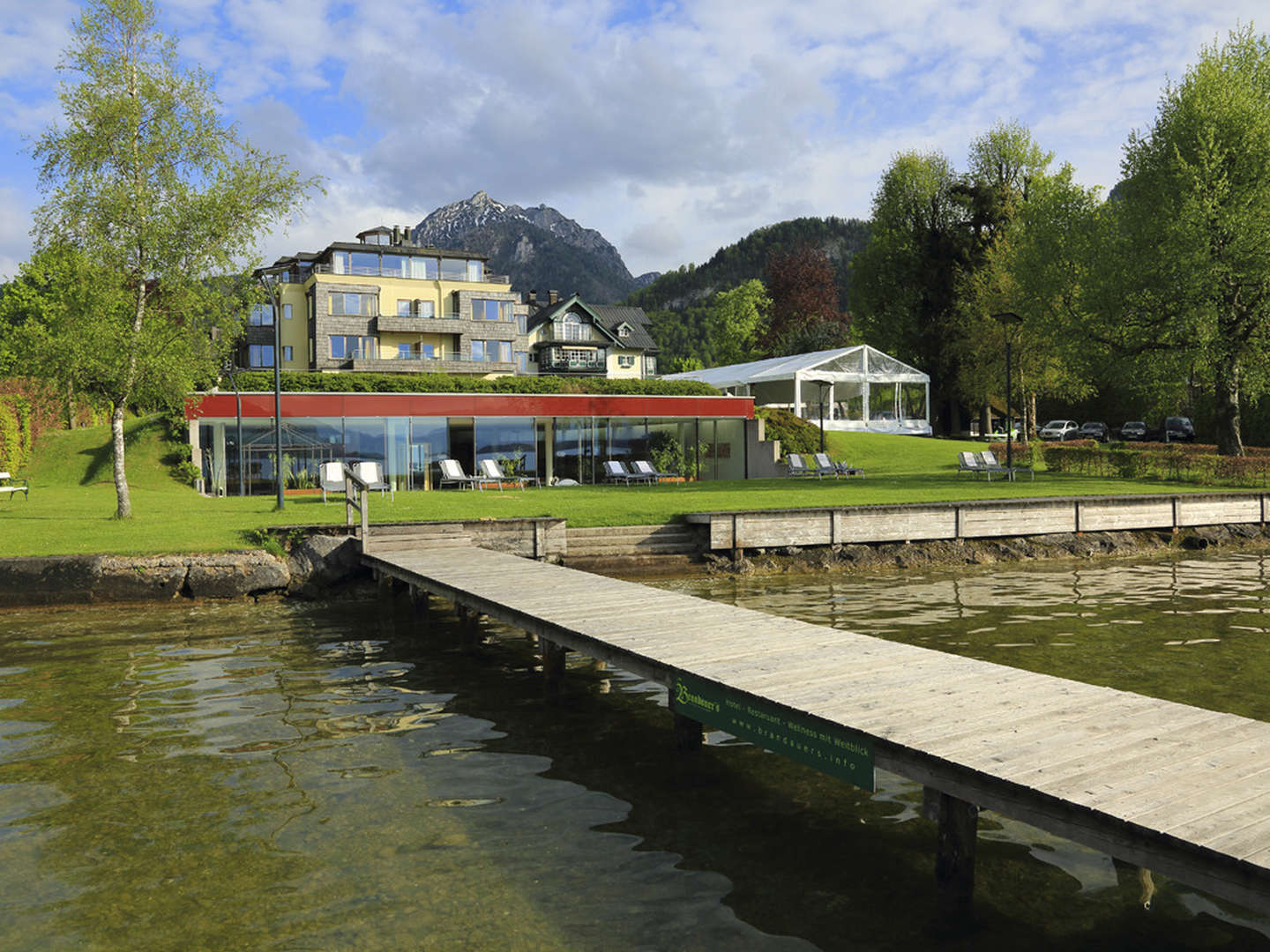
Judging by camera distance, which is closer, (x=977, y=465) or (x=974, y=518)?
(x=974, y=518)

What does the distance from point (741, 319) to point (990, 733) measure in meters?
71.7

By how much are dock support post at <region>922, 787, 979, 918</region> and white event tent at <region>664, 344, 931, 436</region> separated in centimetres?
3743

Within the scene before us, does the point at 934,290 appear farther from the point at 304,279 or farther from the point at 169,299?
the point at 169,299

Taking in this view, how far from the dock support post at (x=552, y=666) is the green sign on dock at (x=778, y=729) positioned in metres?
2.26

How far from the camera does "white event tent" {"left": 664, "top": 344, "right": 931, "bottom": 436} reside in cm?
4359

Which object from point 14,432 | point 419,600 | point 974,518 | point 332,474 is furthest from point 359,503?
point 14,432

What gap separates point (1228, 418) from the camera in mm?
30078

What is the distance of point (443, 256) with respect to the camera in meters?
57.8

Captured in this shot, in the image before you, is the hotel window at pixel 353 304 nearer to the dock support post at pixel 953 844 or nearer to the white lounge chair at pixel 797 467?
the white lounge chair at pixel 797 467

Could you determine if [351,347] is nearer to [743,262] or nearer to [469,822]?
[469,822]

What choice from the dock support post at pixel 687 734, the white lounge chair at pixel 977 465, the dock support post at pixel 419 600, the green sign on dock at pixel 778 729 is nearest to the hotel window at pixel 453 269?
the white lounge chair at pixel 977 465

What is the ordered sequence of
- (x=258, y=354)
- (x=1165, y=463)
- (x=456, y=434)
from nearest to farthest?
(x=1165, y=463)
(x=456, y=434)
(x=258, y=354)

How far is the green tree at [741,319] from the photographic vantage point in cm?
7438

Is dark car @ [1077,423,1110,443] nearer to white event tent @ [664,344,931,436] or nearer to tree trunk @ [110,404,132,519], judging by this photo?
white event tent @ [664,344,931,436]
